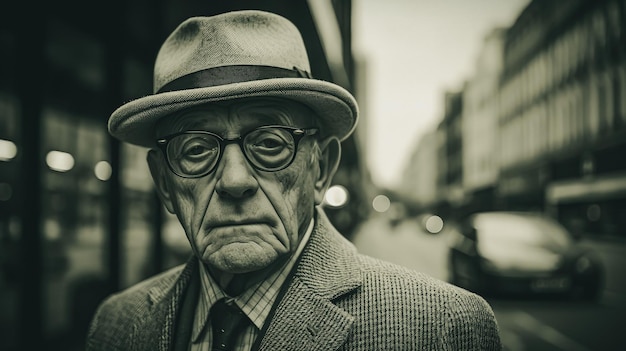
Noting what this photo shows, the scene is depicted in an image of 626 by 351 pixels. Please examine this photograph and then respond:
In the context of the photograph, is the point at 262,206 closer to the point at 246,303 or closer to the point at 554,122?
the point at 246,303

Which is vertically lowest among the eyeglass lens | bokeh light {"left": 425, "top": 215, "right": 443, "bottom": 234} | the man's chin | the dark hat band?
bokeh light {"left": 425, "top": 215, "right": 443, "bottom": 234}

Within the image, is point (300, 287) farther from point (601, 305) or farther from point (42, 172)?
point (601, 305)

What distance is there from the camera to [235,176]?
123cm

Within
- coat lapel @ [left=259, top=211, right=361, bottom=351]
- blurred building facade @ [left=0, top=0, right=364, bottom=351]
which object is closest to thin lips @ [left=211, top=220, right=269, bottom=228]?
coat lapel @ [left=259, top=211, right=361, bottom=351]

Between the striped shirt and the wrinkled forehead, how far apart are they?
380mm

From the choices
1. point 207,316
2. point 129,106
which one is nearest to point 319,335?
point 207,316

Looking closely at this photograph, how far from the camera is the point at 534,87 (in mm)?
28422

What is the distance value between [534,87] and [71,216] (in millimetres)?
28178

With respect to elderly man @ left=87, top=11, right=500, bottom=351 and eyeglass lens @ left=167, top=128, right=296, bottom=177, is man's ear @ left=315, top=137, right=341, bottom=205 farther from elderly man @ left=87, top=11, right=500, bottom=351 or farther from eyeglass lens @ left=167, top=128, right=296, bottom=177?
eyeglass lens @ left=167, top=128, right=296, bottom=177

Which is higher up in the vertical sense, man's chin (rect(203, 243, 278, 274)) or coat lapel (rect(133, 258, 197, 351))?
man's chin (rect(203, 243, 278, 274))

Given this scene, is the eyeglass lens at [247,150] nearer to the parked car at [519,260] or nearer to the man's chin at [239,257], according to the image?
the man's chin at [239,257]

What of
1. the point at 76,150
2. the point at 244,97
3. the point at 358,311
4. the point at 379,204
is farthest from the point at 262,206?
the point at 379,204

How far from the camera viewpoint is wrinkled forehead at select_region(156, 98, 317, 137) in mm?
1277

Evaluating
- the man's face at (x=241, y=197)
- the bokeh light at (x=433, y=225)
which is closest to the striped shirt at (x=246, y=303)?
the man's face at (x=241, y=197)
